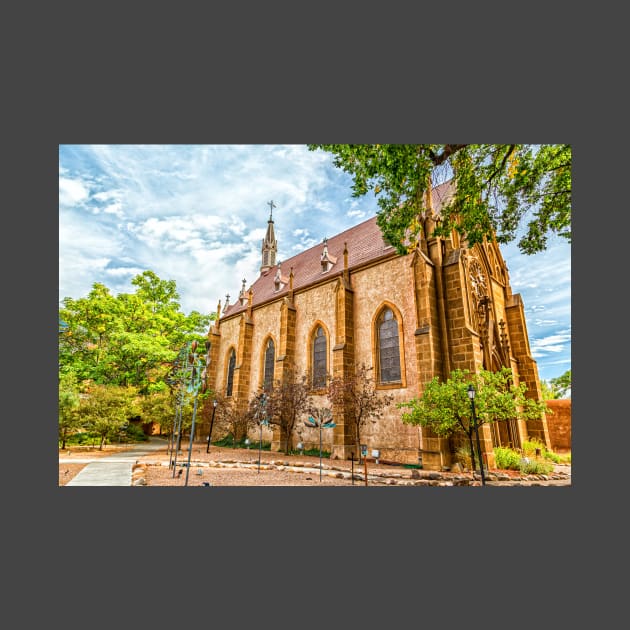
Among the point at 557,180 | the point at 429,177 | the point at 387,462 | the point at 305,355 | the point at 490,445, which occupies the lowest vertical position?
the point at 387,462

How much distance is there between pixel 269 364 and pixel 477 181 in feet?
42.3

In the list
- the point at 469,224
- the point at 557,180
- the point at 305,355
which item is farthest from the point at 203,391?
the point at 557,180

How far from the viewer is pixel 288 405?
1389cm

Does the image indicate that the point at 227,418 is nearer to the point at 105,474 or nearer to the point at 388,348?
the point at 388,348

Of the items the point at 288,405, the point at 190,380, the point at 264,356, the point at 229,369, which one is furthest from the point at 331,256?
the point at 190,380

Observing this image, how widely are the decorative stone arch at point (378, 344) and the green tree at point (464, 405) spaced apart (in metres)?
2.42

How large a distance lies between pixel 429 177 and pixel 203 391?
627 inches

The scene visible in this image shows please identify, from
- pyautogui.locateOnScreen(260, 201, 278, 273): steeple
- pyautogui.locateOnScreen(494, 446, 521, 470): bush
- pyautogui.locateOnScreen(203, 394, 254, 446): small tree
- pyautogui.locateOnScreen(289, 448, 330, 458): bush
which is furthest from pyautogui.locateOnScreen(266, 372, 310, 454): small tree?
pyautogui.locateOnScreen(260, 201, 278, 273): steeple

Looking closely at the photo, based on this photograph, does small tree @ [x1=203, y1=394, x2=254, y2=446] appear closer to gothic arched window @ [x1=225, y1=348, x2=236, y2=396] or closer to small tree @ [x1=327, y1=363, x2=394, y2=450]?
gothic arched window @ [x1=225, y1=348, x2=236, y2=396]

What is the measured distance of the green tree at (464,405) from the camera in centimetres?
852

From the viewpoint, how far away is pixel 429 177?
7469mm

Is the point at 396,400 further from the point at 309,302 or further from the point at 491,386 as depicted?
the point at 309,302

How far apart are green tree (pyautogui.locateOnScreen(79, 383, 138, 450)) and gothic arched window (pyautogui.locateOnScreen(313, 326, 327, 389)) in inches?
288

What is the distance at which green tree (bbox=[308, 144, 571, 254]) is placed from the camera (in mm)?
6777
